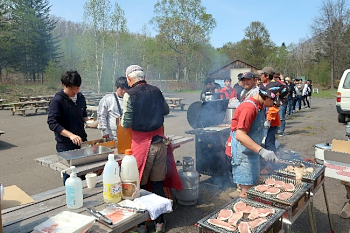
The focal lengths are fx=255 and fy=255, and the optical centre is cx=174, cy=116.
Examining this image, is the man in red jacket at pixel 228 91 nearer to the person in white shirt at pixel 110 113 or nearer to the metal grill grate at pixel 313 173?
the person in white shirt at pixel 110 113

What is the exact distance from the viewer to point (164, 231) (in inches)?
124

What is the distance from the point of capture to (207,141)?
14.9 feet

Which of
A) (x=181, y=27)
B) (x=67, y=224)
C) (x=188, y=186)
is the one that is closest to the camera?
(x=67, y=224)

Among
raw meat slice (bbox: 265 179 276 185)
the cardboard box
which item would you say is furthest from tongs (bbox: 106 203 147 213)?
the cardboard box

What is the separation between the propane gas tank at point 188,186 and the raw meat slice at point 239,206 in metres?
1.59

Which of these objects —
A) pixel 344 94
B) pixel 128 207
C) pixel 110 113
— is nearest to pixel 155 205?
pixel 128 207

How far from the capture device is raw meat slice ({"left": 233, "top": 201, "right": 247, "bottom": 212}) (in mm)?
1995

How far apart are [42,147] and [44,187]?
10.7ft

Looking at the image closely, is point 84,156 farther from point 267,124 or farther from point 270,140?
point 270,140

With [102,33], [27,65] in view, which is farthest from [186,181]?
[27,65]

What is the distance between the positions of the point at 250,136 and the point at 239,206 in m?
0.86

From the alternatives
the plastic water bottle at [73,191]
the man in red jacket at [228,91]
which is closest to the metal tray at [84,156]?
the plastic water bottle at [73,191]

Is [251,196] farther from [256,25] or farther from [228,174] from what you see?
[256,25]

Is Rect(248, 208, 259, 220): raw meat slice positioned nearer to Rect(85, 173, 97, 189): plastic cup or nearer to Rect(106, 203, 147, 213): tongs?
Rect(106, 203, 147, 213): tongs
